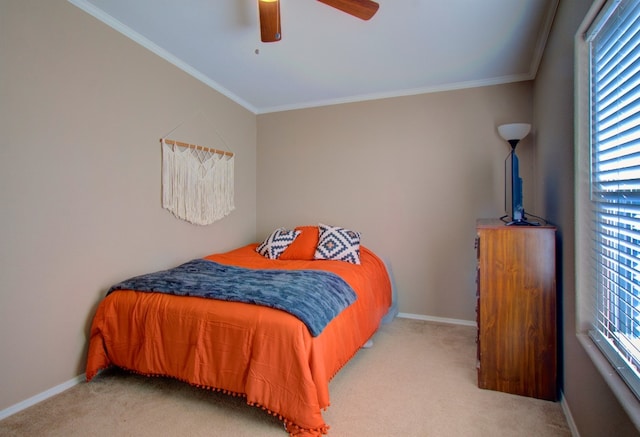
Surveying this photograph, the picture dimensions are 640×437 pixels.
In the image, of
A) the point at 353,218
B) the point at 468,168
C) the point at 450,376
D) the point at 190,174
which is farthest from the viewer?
the point at 353,218

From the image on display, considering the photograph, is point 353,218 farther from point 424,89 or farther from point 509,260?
point 509,260

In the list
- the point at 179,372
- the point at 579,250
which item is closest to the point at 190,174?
the point at 179,372

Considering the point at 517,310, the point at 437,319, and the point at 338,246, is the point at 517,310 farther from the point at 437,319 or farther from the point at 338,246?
the point at 338,246

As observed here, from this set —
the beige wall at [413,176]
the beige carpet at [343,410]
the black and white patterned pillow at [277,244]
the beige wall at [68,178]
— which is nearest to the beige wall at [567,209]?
the beige carpet at [343,410]

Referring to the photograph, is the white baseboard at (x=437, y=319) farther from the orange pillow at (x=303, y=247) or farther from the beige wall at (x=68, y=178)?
the beige wall at (x=68, y=178)

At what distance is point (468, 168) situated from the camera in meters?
3.30

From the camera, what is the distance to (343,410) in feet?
6.30

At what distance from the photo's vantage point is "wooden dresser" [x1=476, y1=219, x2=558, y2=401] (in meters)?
1.98

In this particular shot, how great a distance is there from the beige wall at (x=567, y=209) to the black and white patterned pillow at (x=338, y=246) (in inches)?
60.1

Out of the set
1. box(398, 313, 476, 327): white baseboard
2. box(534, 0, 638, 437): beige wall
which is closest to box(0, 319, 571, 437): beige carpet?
box(534, 0, 638, 437): beige wall

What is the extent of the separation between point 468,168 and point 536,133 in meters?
0.62

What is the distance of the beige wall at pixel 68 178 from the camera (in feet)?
6.16

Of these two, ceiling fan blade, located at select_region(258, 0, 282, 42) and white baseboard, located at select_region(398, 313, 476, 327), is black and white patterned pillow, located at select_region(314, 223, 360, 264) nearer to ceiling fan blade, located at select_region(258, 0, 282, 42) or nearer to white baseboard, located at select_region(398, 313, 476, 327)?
white baseboard, located at select_region(398, 313, 476, 327)

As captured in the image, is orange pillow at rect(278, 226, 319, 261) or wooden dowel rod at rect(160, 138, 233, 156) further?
orange pillow at rect(278, 226, 319, 261)
